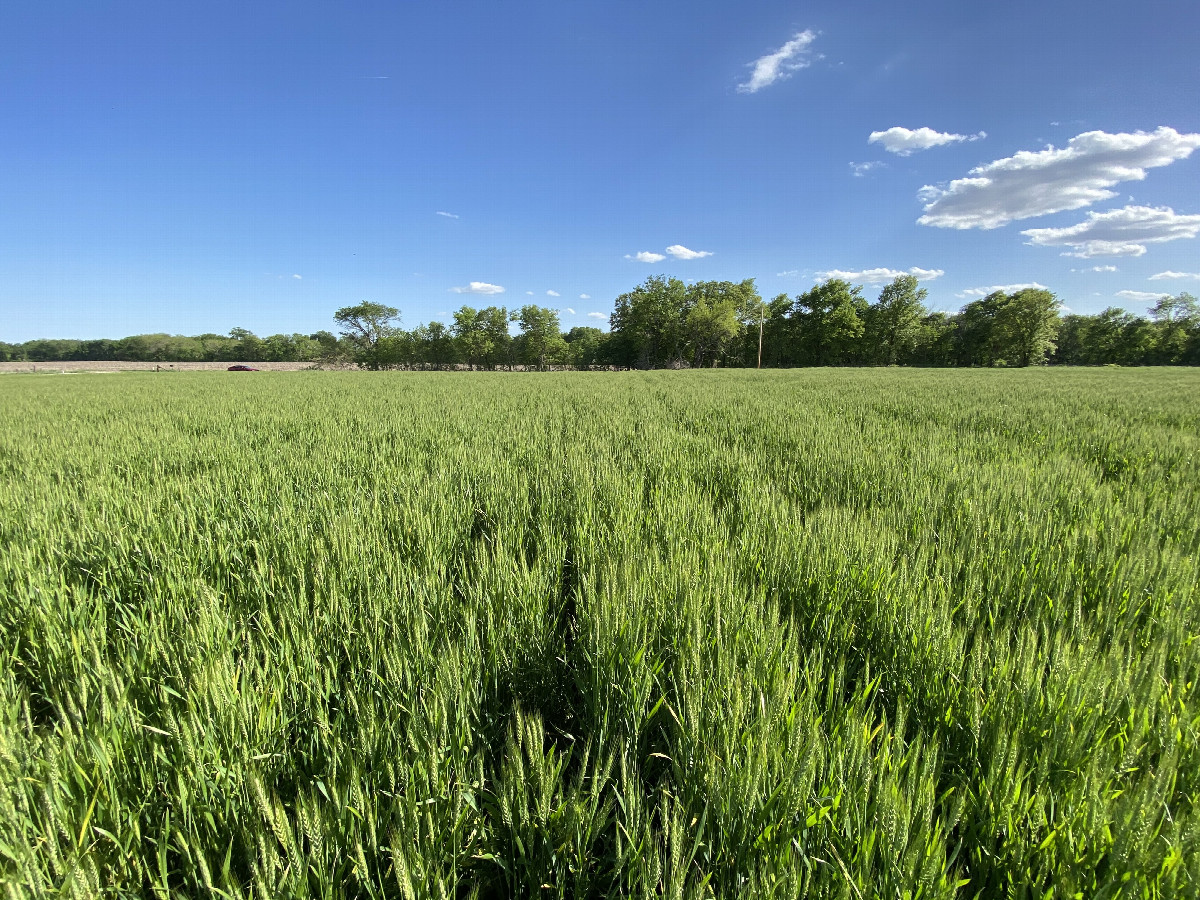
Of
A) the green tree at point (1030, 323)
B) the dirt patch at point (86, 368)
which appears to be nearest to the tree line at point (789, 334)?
the green tree at point (1030, 323)

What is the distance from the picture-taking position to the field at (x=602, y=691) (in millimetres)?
826

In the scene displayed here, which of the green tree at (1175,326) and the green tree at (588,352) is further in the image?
the green tree at (588,352)

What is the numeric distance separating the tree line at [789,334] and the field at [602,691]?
164 ft

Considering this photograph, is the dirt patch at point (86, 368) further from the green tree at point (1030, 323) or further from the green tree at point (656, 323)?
the green tree at point (1030, 323)

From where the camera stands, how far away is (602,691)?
132 centimetres

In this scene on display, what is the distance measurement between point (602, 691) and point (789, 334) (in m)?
70.4

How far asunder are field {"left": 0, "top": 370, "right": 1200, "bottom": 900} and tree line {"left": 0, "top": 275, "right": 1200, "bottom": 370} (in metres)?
50.1

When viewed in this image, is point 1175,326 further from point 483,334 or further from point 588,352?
point 483,334

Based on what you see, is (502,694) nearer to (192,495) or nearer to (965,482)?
(192,495)

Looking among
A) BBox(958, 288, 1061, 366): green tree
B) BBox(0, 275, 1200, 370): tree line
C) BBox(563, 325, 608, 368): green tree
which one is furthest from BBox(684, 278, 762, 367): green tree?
BBox(958, 288, 1061, 366): green tree

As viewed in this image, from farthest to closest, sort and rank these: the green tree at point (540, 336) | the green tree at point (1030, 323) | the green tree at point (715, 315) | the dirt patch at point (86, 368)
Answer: the green tree at point (540, 336)
the green tree at point (715, 315)
the green tree at point (1030, 323)
the dirt patch at point (86, 368)

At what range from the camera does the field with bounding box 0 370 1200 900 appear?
826mm

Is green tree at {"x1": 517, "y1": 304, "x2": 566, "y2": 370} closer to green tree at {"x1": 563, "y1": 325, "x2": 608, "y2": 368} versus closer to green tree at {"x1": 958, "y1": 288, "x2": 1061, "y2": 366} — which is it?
green tree at {"x1": 563, "y1": 325, "x2": 608, "y2": 368}

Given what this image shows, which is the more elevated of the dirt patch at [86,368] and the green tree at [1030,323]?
the green tree at [1030,323]
